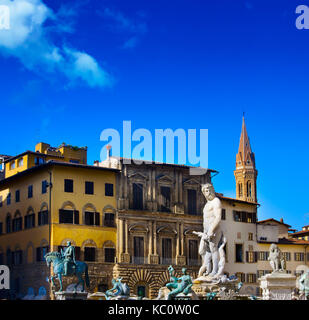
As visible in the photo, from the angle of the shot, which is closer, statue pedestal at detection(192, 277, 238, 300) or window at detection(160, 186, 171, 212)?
statue pedestal at detection(192, 277, 238, 300)

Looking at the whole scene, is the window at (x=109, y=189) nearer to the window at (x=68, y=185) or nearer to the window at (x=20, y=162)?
the window at (x=68, y=185)

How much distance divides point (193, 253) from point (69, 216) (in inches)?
460

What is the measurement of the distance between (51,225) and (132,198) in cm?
765

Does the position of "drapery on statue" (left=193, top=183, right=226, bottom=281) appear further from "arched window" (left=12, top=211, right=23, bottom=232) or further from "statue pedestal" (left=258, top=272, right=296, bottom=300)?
"arched window" (left=12, top=211, right=23, bottom=232)

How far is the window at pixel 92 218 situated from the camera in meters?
48.2

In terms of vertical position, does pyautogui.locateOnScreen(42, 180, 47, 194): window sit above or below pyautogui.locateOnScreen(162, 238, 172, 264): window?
above

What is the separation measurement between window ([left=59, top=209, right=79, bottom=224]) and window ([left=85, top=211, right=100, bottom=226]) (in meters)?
0.86

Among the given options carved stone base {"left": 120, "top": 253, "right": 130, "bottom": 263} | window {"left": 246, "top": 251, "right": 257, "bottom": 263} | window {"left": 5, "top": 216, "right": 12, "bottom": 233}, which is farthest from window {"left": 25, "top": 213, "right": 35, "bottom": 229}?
window {"left": 246, "top": 251, "right": 257, "bottom": 263}

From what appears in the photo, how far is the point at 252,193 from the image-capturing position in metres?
109

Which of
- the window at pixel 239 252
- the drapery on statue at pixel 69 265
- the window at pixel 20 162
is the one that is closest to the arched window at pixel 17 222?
the window at pixel 20 162

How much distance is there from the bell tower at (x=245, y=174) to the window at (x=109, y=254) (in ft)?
202

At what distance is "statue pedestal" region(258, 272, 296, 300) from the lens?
61.7 feet
